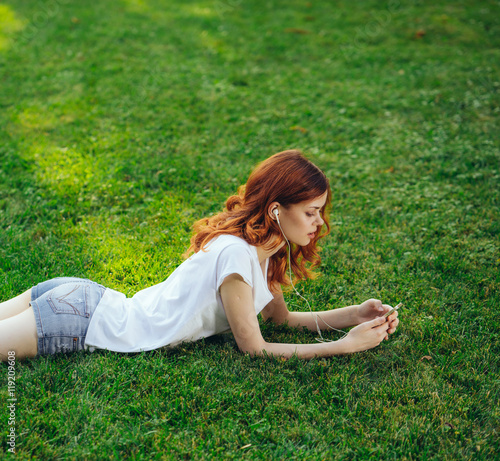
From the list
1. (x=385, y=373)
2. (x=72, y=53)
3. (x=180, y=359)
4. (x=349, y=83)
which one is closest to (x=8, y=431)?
(x=180, y=359)

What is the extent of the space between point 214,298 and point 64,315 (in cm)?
81

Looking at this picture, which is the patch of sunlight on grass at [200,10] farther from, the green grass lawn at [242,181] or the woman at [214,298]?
the woman at [214,298]

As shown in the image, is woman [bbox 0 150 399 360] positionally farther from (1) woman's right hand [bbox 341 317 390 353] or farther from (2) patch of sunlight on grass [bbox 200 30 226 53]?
(2) patch of sunlight on grass [bbox 200 30 226 53]

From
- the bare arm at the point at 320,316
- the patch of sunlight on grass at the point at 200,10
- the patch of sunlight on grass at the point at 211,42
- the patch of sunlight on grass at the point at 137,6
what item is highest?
the patch of sunlight on grass at the point at 137,6

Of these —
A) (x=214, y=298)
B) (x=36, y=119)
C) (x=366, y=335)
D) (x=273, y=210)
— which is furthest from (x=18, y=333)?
(x=36, y=119)

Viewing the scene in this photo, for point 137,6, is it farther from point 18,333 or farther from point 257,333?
point 257,333

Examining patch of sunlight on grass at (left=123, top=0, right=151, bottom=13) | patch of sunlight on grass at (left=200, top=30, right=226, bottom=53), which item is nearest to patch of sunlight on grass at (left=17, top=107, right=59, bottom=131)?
patch of sunlight on grass at (left=200, top=30, right=226, bottom=53)

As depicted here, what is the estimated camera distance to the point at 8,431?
2.33 metres

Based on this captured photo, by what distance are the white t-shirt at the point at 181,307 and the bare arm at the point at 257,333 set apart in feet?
0.25

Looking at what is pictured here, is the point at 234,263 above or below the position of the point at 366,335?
above

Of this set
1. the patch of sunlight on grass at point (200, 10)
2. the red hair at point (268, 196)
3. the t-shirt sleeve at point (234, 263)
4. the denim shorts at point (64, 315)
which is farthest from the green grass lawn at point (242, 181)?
the red hair at point (268, 196)

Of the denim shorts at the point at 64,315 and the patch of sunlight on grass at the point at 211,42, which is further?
the patch of sunlight on grass at the point at 211,42

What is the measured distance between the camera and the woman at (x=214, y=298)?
103 inches

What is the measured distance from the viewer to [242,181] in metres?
5.08
